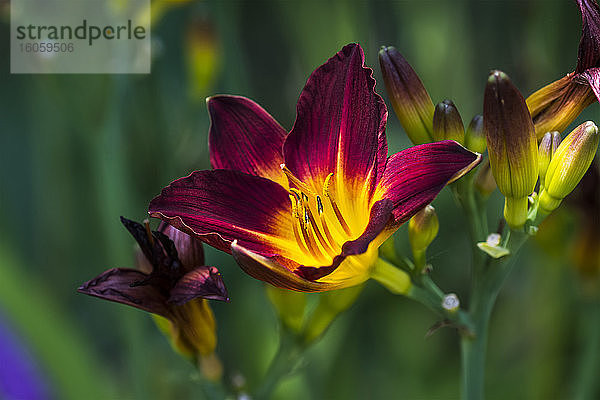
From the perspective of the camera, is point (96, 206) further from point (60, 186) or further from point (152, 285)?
point (152, 285)

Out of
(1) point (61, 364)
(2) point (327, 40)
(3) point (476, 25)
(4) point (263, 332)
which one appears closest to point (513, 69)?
(3) point (476, 25)

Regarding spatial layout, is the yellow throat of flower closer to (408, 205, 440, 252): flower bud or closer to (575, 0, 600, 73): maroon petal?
(408, 205, 440, 252): flower bud

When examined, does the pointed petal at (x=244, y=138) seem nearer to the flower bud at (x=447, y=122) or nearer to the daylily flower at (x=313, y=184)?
the daylily flower at (x=313, y=184)

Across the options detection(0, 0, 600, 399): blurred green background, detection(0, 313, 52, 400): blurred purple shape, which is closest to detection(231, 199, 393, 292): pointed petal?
detection(0, 0, 600, 399): blurred green background

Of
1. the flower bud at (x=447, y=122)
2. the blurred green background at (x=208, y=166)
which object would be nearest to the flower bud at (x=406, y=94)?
the flower bud at (x=447, y=122)

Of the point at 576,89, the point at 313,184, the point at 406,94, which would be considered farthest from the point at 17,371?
the point at 576,89

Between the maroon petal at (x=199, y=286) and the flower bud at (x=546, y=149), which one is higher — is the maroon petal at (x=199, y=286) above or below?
below
